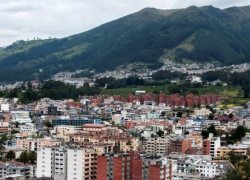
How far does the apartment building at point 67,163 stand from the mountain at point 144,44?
78.9m

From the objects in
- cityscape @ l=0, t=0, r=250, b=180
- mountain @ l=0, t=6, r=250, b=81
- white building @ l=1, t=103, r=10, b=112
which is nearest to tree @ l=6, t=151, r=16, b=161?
cityscape @ l=0, t=0, r=250, b=180

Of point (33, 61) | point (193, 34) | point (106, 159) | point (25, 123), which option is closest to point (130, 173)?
point (106, 159)

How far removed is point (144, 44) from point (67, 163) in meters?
100

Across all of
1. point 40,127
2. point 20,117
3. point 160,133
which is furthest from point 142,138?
point 20,117

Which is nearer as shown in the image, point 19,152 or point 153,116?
point 19,152

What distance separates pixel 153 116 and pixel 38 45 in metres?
108

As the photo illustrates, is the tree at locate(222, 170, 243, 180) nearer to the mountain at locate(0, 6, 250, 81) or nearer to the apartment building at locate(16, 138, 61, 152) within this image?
the apartment building at locate(16, 138, 61, 152)

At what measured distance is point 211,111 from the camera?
57.8m

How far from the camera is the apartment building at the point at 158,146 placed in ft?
122

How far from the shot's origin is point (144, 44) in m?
A: 125

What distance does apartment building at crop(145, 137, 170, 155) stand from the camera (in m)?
37.1

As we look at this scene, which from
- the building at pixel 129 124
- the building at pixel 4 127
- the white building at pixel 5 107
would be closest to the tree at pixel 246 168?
the building at pixel 129 124

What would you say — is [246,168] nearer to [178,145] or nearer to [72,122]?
[178,145]

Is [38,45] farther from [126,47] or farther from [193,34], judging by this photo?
[193,34]
